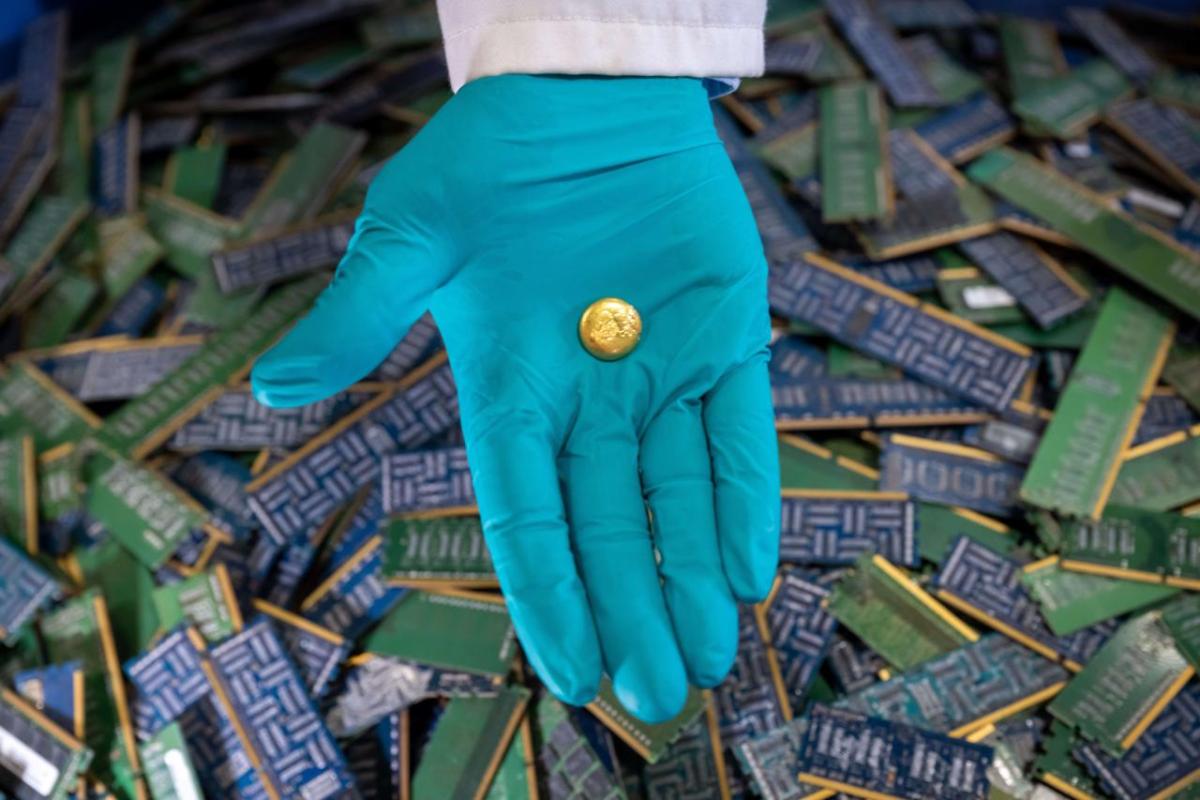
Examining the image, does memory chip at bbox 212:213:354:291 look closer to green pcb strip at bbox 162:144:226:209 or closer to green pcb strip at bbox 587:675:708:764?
green pcb strip at bbox 162:144:226:209

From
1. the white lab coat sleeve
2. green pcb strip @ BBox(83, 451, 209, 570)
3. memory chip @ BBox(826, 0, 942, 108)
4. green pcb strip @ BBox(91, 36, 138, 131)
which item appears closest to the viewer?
the white lab coat sleeve

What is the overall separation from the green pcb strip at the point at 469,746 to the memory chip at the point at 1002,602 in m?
2.13

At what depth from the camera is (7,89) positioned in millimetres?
7945

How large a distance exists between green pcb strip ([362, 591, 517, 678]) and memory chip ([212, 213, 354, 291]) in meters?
2.20

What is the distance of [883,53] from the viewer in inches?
288

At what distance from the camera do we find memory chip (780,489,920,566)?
17.8 feet

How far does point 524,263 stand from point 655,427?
807mm

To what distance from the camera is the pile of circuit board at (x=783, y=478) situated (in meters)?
4.99

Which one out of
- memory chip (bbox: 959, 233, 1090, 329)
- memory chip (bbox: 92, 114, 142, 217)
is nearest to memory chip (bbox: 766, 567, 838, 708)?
memory chip (bbox: 959, 233, 1090, 329)

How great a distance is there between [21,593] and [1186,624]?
5.67 meters

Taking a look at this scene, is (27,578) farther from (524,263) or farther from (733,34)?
(733,34)

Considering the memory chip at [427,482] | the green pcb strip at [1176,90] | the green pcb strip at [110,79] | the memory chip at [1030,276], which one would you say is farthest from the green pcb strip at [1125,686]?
the green pcb strip at [110,79]

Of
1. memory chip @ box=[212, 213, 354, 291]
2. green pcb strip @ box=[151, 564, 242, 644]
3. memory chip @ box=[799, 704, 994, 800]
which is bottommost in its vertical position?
memory chip @ box=[799, 704, 994, 800]

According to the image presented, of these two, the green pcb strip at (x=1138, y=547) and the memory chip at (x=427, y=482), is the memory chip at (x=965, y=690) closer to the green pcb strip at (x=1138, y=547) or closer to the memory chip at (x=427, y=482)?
the green pcb strip at (x=1138, y=547)
